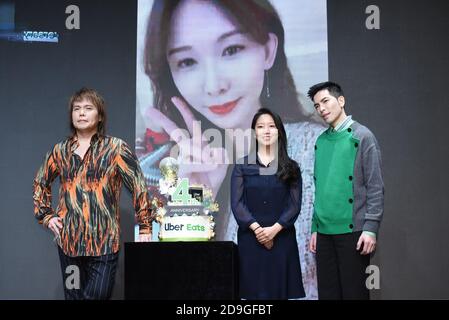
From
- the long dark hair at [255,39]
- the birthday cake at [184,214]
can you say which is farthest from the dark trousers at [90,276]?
the long dark hair at [255,39]

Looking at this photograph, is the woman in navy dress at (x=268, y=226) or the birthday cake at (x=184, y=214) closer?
the birthday cake at (x=184, y=214)

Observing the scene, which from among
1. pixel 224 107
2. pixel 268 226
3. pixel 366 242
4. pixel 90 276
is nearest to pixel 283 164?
pixel 268 226

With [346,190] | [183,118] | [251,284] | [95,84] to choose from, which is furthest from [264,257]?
[95,84]

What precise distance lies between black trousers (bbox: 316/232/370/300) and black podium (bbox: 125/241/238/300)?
64cm

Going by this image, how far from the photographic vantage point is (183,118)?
448 cm

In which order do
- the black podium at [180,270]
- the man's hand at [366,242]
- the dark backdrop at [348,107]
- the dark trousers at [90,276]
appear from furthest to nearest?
the dark backdrop at [348,107] < the man's hand at [366,242] < the dark trousers at [90,276] < the black podium at [180,270]

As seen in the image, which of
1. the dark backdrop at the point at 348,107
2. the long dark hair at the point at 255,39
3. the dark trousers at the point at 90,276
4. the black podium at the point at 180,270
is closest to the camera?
the black podium at the point at 180,270

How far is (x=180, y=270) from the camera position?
304 centimetres

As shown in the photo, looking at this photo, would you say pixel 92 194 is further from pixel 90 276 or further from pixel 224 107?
pixel 224 107

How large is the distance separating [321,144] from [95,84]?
5.94 ft

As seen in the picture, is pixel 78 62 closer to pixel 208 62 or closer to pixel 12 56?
pixel 12 56

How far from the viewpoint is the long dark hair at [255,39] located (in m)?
4.46

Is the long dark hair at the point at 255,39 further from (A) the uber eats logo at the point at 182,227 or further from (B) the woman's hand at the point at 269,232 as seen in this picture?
(A) the uber eats logo at the point at 182,227

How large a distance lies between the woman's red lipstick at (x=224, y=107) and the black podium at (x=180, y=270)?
1606 millimetres
